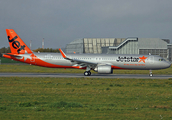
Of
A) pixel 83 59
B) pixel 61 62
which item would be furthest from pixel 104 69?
pixel 61 62

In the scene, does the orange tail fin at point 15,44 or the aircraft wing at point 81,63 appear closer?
the aircraft wing at point 81,63

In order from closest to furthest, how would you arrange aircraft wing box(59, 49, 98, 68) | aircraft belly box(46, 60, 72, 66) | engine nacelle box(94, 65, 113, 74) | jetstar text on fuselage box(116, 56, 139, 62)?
engine nacelle box(94, 65, 113, 74) < aircraft wing box(59, 49, 98, 68) < aircraft belly box(46, 60, 72, 66) < jetstar text on fuselage box(116, 56, 139, 62)

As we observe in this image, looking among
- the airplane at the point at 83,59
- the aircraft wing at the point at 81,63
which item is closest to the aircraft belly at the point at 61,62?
the airplane at the point at 83,59

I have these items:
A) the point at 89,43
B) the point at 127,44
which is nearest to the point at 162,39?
the point at 127,44

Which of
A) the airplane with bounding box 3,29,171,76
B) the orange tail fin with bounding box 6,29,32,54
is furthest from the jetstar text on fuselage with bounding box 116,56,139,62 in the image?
the orange tail fin with bounding box 6,29,32,54

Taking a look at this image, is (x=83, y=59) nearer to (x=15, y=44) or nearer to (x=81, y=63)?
(x=81, y=63)

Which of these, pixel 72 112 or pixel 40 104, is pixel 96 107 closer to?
pixel 72 112

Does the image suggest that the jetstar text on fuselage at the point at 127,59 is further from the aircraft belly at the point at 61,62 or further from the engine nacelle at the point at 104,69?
the aircraft belly at the point at 61,62

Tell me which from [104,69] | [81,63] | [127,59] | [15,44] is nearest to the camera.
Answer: [104,69]

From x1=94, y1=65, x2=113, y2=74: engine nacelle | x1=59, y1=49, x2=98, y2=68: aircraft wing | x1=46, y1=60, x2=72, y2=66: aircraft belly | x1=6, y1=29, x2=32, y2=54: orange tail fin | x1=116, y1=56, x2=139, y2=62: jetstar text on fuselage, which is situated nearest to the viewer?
x1=94, y1=65, x2=113, y2=74: engine nacelle

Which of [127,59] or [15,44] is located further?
[15,44]

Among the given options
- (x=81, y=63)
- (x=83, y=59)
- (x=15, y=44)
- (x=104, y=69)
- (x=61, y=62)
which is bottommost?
(x=104, y=69)

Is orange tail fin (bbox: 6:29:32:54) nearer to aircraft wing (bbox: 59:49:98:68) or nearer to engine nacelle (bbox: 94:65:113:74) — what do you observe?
aircraft wing (bbox: 59:49:98:68)

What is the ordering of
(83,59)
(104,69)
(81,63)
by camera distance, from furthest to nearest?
(83,59) < (81,63) < (104,69)
